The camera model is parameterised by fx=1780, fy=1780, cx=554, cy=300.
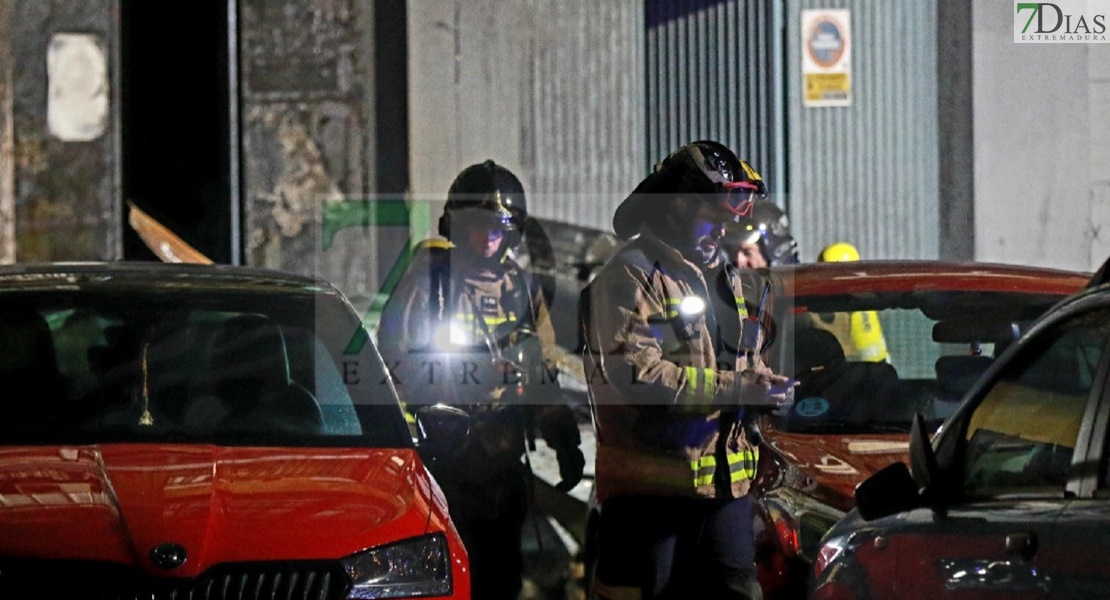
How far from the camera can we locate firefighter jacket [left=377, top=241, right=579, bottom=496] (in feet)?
23.1

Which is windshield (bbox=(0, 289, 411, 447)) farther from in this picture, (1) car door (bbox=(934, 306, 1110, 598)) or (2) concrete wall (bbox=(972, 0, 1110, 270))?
(2) concrete wall (bbox=(972, 0, 1110, 270))

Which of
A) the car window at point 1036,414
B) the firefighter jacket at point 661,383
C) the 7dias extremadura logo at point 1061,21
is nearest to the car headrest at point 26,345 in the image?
the firefighter jacket at point 661,383

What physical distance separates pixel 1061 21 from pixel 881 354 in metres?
8.95

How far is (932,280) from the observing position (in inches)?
237

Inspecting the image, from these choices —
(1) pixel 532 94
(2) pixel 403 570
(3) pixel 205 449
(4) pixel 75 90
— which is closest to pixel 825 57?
(1) pixel 532 94

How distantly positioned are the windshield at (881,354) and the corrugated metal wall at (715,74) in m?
8.58

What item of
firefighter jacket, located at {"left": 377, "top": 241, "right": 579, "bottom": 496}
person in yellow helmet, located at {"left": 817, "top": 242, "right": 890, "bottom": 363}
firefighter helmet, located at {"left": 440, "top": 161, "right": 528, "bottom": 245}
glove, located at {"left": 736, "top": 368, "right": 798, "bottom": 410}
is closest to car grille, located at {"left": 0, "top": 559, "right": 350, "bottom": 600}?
glove, located at {"left": 736, "top": 368, "right": 798, "bottom": 410}

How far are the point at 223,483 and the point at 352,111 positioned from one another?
35.0 feet

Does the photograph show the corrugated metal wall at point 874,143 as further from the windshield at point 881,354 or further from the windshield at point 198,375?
the windshield at point 198,375

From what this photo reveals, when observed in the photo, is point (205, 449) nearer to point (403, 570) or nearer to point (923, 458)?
point (403, 570)

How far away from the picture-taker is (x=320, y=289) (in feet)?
19.4

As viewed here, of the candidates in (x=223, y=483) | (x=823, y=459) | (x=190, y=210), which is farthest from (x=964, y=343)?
(x=190, y=210)

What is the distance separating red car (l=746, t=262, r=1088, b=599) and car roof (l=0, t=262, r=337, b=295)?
156 centimetres

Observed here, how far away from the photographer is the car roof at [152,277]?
5.66 meters
